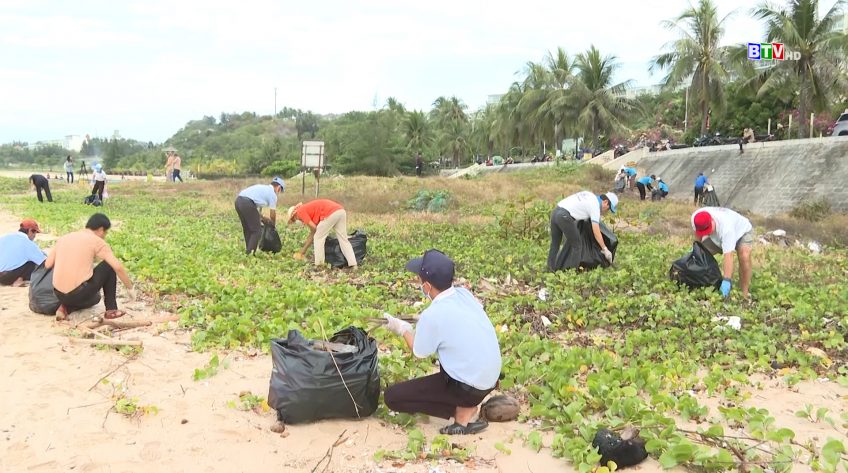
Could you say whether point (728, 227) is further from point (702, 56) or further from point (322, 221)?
point (702, 56)

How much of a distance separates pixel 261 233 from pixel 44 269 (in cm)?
372

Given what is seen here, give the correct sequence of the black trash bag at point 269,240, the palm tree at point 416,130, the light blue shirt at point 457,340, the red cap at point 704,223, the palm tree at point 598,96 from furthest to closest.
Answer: the palm tree at point 416,130
the palm tree at point 598,96
the black trash bag at point 269,240
the red cap at point 704,223
the light blue shirt at point 457,340

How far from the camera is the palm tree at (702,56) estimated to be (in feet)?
90.8

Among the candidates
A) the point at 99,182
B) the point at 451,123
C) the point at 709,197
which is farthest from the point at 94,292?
the point at 451,123

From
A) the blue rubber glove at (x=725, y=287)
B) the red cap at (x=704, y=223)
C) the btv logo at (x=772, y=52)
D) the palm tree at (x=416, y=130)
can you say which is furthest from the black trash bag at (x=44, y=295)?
the palm tree at (x=416, y=130)

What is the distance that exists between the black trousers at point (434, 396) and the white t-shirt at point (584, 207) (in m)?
4.42

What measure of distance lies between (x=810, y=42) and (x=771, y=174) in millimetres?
5824

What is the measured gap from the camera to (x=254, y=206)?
29.2ft

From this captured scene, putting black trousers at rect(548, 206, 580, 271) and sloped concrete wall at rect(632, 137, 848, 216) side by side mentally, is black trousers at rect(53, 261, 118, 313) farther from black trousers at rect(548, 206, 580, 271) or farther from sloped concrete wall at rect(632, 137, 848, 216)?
sloped concrete wall at rect(632, 137, 848, 216)

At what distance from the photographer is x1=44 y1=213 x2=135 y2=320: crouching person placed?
5.34 meters

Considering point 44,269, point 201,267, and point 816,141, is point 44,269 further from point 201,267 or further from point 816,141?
point 816,141

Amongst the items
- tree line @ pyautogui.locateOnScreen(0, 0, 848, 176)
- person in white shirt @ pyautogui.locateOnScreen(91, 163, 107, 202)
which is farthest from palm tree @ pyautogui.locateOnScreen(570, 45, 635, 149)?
person in white shirt @ pyautogui.locateOnScreen(91, 163, 107, 202)

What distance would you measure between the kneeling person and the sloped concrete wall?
63.6ft

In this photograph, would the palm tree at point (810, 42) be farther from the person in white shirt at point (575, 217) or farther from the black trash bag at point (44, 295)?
the black trash bag at point (44, 295)
